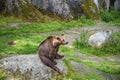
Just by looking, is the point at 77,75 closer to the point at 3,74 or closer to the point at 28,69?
the point at 28,69

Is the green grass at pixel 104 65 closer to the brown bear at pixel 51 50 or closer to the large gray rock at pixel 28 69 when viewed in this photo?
the large gray rock at pixel 28 69

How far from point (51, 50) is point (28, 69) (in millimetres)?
788

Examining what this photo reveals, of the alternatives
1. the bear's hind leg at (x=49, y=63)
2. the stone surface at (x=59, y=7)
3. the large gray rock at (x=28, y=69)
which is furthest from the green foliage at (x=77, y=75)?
the stone surface at (x=59, y=7)

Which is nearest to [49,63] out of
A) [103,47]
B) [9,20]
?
[103,47]

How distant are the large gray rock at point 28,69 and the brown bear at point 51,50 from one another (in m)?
0.13

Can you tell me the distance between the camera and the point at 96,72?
33.9 ft

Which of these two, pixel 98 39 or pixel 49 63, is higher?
pixel 49 63

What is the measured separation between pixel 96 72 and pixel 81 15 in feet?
31.7

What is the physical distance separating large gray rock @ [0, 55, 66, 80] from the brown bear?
134mm

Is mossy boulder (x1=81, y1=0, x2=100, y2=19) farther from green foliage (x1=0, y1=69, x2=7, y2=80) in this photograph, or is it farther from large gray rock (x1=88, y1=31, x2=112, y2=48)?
green foliage (x1=0, y1=69, x2=7, y2=80)

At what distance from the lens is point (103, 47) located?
13320 mm

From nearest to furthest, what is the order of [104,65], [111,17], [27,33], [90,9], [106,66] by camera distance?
[106,66] < [104,65] < [27,33] < [111,17] < [90,9]

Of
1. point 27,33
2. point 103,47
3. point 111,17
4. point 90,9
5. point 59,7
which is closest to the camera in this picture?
point 103,47

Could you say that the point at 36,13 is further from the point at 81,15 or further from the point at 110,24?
the point at 110,24
